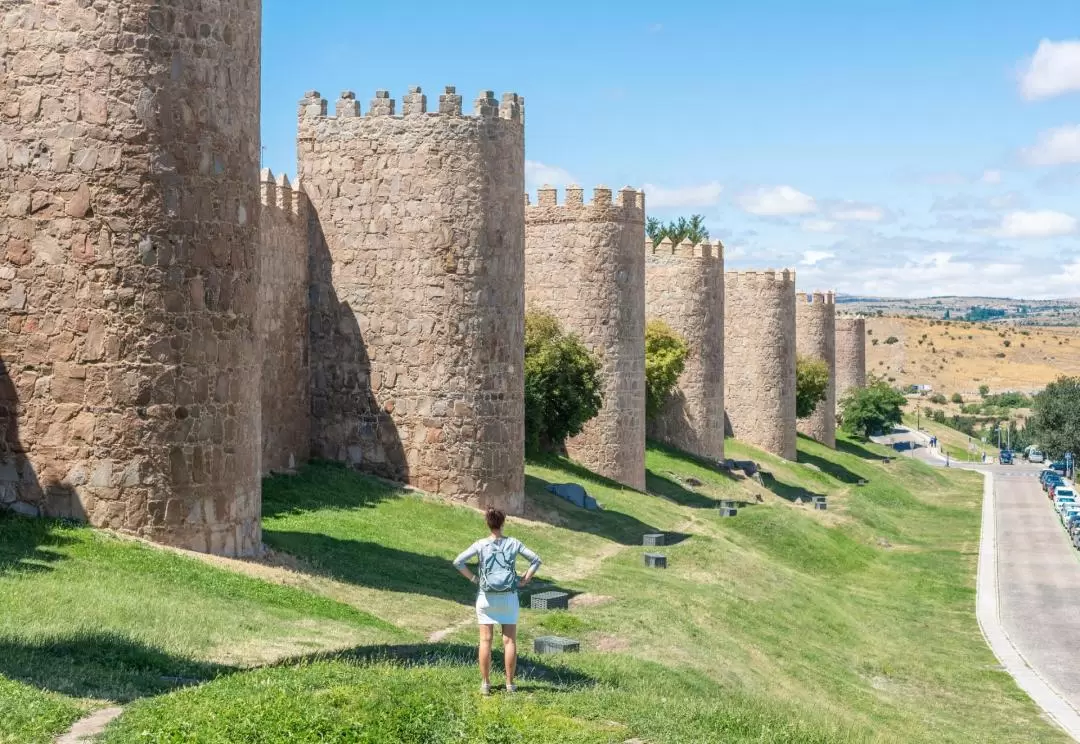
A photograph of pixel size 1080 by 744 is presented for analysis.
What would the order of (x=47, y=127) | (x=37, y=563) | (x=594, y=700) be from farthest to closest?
(x=47, y=127)
(x=37, y=563)
(x=594, y=700)

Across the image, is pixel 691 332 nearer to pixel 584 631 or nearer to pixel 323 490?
pixel 323 490

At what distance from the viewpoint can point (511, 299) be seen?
2531 cm

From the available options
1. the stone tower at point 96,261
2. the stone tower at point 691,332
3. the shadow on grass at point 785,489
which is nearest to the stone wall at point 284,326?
the stone tower at point 96,261

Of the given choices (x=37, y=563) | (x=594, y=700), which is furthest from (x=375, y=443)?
(x=594, y=700)

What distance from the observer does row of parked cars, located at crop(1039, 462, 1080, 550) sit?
4312cm

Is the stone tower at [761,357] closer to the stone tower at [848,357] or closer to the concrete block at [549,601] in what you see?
the stone tower at [848,357]

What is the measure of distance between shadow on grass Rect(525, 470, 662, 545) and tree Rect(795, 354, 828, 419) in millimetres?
32356

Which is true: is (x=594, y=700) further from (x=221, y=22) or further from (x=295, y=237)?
(x=295, y=237)

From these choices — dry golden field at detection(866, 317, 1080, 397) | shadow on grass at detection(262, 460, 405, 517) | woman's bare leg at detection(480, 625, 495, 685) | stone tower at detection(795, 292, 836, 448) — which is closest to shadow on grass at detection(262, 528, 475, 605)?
shadow on grass at detection(262, 460, 405, 517)

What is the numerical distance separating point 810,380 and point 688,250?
1750cm

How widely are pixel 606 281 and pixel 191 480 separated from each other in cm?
2141

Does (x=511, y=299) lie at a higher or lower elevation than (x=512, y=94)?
lower

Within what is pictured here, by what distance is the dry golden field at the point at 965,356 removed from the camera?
157 m

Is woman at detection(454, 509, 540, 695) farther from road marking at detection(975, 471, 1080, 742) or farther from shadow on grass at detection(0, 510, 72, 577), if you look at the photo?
road marking at detection(975, 471, 1080, 742)
